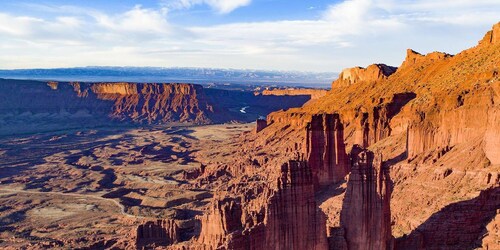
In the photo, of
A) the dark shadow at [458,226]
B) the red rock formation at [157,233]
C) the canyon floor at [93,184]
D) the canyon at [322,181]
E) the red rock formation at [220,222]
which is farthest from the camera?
the canyon floor at [93,184]

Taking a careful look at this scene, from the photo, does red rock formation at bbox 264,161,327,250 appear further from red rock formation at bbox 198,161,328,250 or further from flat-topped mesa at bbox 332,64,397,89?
flat-topped mesa at bbox 332,64,397,89

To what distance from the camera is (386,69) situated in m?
126

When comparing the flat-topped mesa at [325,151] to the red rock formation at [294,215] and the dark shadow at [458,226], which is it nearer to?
the dark shadow at [458,226]

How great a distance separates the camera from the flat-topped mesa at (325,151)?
208 ft

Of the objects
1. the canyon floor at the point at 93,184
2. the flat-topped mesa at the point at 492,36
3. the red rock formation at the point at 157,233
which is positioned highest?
the flat-topped mesa at the point at 492,36

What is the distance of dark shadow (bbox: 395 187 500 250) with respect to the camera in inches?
1459

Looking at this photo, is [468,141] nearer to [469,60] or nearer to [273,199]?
[273,199]

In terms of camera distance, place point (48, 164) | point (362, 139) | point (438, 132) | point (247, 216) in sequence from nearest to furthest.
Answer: point (247, 216) < point (438, 132) < point (362, 139) < point (48, 164)

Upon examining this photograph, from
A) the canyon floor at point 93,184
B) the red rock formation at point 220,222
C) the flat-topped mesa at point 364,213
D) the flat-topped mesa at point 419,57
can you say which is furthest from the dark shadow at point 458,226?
the flat-topped mesa at point 419,57

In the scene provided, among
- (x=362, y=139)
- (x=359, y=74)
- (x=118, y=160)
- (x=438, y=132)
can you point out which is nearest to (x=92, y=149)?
(x=118, y=160)

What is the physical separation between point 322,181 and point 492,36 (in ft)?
121

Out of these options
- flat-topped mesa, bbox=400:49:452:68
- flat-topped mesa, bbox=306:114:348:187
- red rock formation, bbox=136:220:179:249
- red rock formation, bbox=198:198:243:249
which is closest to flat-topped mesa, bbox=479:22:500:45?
flat-topped mesa, bbox=400:49:452:68

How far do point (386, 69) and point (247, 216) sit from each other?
309 ft

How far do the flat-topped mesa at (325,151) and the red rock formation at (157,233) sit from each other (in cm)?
1719
